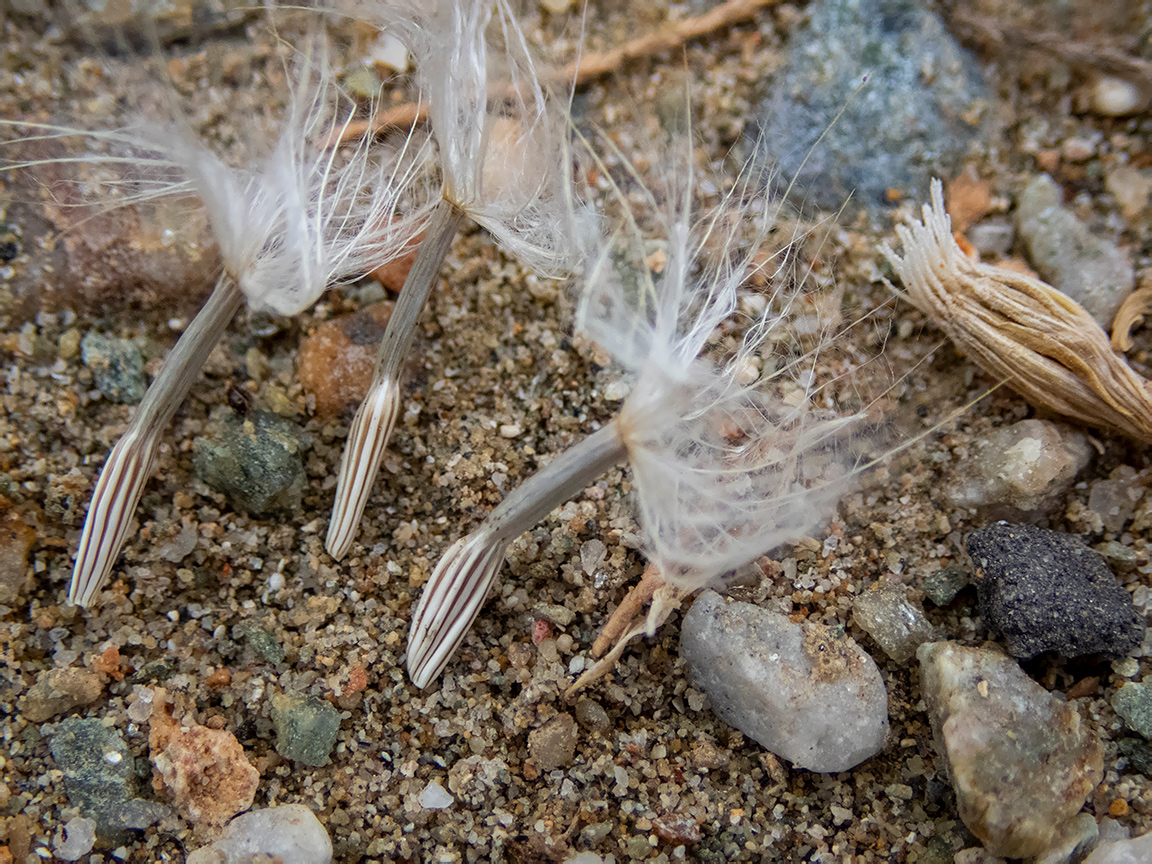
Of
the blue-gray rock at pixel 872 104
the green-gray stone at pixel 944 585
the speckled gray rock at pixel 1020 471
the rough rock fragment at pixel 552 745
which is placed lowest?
the rough rock fragment at pixel 552 745

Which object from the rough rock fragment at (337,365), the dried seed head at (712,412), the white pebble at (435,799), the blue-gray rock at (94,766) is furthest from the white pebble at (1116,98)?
the blue-gray rock at (94,766)

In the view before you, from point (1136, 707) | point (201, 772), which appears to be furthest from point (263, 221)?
point (1136, 707)

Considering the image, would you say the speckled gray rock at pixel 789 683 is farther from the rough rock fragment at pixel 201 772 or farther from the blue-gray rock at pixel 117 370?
the blue-gray rock at pixel 117 370

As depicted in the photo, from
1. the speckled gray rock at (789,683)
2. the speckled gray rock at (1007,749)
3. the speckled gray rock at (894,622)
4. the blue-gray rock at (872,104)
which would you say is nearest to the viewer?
the speckled gray rock at (1007,749)

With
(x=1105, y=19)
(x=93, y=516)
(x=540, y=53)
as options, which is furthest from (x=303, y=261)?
(x=1105, y=19)

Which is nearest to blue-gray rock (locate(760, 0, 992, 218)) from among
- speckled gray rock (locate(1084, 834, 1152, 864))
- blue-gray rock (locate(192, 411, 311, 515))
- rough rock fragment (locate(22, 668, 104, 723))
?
blue-gray rock (locate(192, 411, 311, 515))

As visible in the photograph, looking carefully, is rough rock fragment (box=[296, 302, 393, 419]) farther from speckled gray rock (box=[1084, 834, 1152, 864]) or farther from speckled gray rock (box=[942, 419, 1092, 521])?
speckled gray rock (box=[1084, 834, 1152, 864])

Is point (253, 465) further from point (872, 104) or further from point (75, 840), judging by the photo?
point (872, 104)

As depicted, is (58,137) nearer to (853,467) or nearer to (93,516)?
(93,516)
